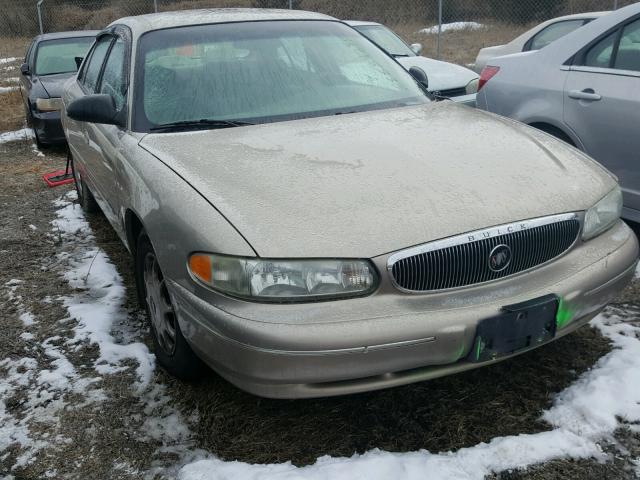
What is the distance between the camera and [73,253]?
4.61 metres

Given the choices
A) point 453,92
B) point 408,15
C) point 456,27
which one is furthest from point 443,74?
point 408,15

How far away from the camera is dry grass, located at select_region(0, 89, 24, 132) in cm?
1020

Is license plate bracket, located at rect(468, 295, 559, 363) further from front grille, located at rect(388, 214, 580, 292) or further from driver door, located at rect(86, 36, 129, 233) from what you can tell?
driver door, located at rect(86, 36, 129, 233)

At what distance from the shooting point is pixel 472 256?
2.23 metres

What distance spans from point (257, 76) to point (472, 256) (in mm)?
1631

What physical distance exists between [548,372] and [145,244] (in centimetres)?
189

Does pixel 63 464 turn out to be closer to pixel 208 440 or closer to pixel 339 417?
pixel 208 440

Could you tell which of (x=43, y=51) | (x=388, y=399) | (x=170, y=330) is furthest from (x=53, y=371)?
(x=43, y=51)

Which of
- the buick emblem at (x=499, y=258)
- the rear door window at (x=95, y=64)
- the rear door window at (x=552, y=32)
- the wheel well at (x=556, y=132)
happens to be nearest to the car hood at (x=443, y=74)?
the rear door window at (x=552, y=32)

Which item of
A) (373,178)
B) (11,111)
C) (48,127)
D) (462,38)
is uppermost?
(373,178)

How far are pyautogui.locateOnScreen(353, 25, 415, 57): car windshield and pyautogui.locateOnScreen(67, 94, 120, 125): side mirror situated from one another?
6.07 meters

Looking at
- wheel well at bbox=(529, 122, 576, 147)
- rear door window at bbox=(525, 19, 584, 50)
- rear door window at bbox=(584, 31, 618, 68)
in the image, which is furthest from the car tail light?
rear door window at bbox=(525, 19, 584, 50)

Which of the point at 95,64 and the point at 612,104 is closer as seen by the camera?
the point at 612,104

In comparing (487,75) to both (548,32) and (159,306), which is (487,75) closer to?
(159,306)
